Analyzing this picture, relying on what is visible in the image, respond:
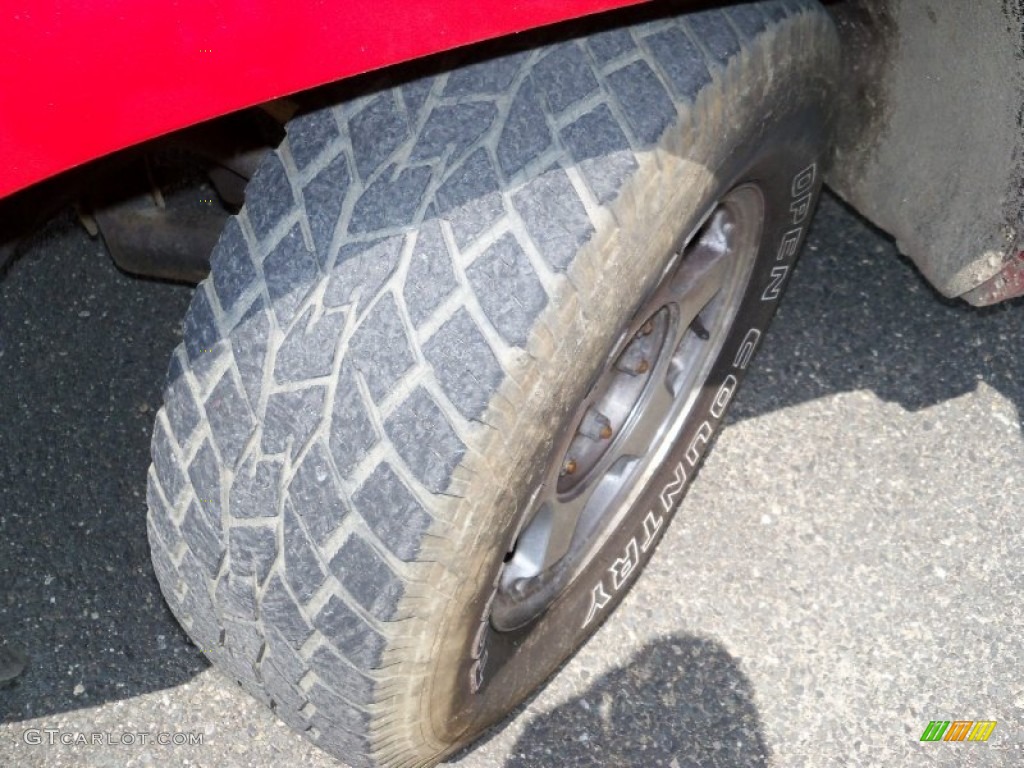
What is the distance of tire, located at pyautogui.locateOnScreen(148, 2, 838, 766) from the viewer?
1247 millimetres

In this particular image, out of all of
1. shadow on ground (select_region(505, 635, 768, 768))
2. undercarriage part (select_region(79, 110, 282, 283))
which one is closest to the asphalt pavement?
shadow on ground (select_region(505, 635, 768, 768))

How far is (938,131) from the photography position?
5.95 ft

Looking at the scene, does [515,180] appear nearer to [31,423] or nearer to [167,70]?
[167,70]

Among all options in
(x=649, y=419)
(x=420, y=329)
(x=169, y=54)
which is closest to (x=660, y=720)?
(x=649, y=419)

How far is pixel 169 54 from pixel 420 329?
43 centimetres

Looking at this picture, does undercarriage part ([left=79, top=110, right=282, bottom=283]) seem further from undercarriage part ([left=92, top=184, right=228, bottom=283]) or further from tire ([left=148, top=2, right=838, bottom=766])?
tire ([left=148, top=2, right=838, bottom=766])

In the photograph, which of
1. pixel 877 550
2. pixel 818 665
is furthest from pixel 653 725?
pixel 877 550

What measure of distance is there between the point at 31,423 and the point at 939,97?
1923 mm

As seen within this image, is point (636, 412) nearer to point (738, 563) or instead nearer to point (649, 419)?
point (649, 419)

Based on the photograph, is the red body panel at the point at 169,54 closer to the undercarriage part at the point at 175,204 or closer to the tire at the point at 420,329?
the tire at the point at 420,329

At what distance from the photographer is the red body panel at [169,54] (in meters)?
0.90

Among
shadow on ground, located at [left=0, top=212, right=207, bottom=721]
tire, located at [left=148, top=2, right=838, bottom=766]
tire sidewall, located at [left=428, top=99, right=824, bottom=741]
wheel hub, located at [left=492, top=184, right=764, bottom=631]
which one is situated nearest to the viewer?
tire, located at [left=148, top=2, right=838, bottom=766]

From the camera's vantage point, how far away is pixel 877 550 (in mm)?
2209

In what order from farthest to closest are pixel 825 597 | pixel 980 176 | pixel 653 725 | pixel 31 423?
pixel 31 423, pixel 825 597, pixel 653 725, pixel 980 176
